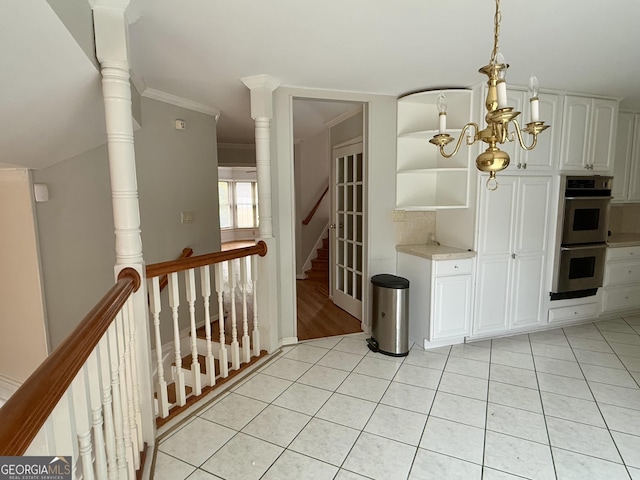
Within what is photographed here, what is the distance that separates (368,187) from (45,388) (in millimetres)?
3049

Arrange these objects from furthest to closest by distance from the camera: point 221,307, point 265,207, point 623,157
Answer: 1. point 623,157
2. point 265,207
3. point 221,307

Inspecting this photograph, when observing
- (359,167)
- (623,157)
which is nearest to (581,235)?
(623,157)

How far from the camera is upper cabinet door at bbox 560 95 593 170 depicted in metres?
3.38

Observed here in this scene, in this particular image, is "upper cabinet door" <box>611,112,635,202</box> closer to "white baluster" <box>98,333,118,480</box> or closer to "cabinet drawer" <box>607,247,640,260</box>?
"cabinet drawer" <box>607,247,640,260</box>

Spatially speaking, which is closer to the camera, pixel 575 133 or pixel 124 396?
pixel 124 396

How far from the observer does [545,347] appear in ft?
10.6

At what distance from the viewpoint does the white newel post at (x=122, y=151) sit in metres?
1.64

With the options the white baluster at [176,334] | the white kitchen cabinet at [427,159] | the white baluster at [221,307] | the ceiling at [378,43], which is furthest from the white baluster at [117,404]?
the white kitchen cabinet at [427,159]

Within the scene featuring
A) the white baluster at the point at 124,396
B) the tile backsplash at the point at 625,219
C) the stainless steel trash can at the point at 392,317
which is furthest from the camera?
the tile backsplash at the point at 625,219

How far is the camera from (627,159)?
4.04 m

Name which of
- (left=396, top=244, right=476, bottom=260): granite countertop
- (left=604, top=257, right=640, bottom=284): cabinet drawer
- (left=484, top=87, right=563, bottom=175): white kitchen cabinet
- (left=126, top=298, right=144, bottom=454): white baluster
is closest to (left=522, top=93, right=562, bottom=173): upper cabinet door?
(left=484, top=87, right=563, bottom=175): white kitchen cabinet

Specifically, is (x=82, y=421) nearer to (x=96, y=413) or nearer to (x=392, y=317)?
(x=96, y=413)

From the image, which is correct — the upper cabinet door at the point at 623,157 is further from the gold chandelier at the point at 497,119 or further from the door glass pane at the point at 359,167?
the gold chandelier at the point at 497,119

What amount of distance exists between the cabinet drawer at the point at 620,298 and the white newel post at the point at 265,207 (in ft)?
12.3
